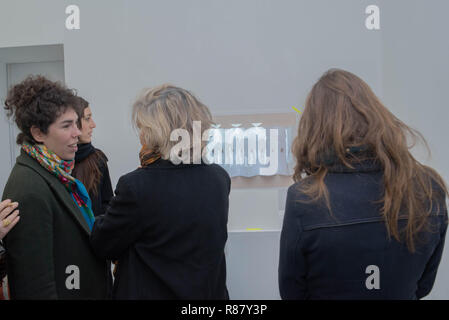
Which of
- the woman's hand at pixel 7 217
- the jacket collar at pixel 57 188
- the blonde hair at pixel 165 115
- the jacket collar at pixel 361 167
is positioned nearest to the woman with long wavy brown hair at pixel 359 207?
the jacket collar at pixel 361 167

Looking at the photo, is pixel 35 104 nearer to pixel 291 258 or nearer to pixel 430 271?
pixel 291 258

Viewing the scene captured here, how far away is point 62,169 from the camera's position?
1.33 meters

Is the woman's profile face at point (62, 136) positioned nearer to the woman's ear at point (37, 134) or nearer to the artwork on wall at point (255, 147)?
the woman's ear at point (37, 134)

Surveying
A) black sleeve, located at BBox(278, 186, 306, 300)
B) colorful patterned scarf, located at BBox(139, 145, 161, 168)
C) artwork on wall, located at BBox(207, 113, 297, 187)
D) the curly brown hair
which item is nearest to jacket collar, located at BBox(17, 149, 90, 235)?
the curly brown hair

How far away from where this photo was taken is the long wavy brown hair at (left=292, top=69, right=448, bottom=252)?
966 millimetres

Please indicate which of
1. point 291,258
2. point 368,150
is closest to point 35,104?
point 291,258

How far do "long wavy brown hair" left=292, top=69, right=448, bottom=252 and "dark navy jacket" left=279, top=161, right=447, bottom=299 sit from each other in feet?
0.09

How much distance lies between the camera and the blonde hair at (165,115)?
1.16 m

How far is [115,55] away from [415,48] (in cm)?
195

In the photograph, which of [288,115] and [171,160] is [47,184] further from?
[288,115]

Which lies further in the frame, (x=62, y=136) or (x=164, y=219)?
(x=62, y=136)

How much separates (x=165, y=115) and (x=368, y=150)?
646 millimetres

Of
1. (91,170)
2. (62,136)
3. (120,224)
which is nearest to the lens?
(120,224)

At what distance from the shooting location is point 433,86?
2.19m
